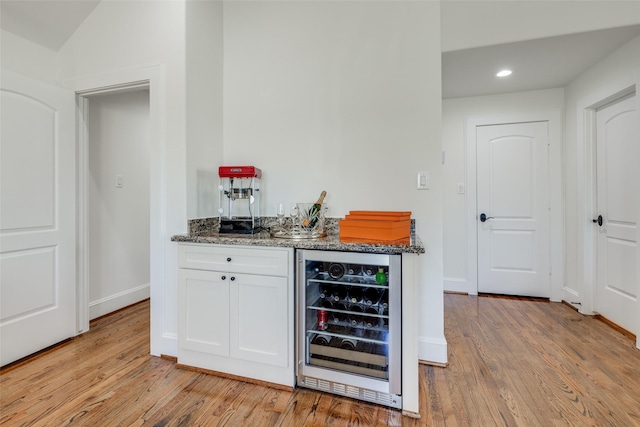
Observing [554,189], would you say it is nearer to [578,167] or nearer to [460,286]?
[578,167]

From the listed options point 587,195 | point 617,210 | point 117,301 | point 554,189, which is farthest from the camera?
point 554,189

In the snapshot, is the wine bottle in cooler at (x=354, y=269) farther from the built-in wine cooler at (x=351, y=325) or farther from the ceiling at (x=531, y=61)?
the ceiling at (x=531, y=61)

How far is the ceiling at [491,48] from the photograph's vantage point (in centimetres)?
209

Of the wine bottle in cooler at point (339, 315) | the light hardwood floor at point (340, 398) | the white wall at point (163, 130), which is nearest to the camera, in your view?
the light hardwood floor at point (340, 398)

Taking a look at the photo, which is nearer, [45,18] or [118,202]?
[45,18]

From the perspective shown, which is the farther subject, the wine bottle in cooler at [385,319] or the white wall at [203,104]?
the white wall at [203,104]

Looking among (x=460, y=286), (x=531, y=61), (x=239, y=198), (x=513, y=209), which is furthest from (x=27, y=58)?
(x=513, y=209)

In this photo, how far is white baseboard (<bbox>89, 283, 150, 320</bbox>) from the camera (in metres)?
2.73

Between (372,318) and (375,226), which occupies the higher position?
(375,226)

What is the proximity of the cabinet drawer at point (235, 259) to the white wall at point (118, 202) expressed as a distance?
1.51 metres

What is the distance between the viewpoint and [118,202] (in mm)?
2986

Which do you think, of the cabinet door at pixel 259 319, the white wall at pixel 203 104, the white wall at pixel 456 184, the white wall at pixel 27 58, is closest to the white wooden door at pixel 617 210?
the white wall at pixel 456 184

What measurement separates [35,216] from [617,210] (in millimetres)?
4595

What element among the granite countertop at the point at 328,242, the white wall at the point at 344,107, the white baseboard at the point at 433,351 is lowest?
the white baseboard at the point at 433,351
